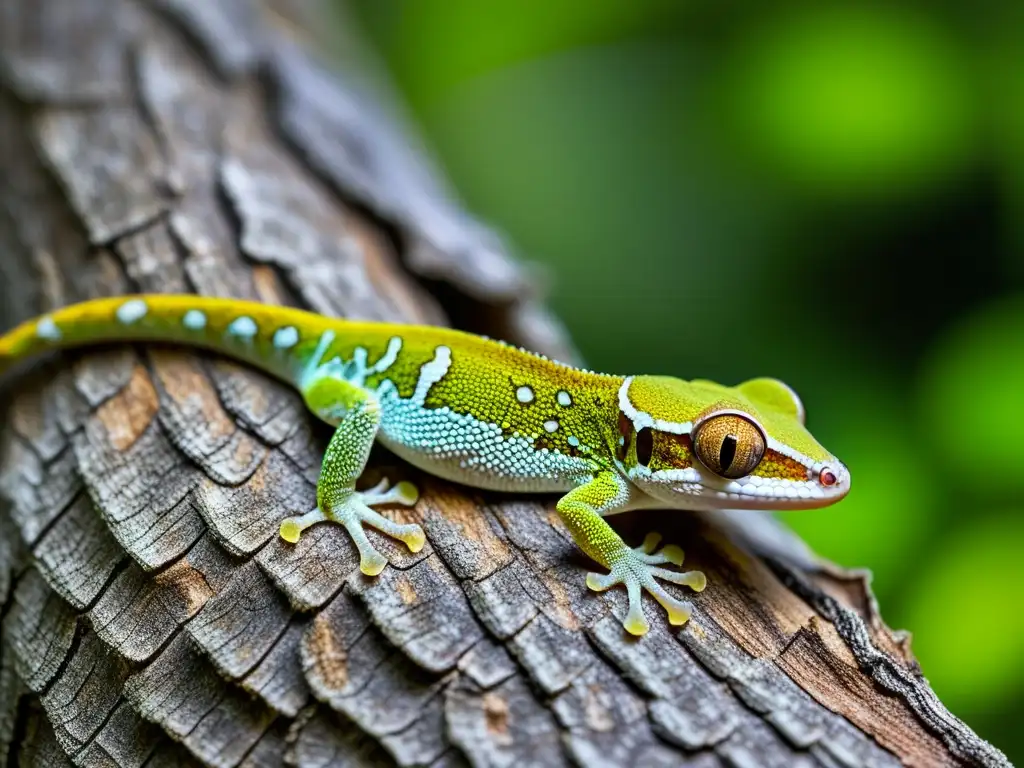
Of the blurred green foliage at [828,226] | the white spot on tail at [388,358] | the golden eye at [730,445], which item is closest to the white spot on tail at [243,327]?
the white spot on tail at [388,358]

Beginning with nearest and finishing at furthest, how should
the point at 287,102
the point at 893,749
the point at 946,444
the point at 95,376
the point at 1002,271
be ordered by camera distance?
the point at 893,749 → the point at 95,376 → the point at 946,444 → the point at 287,102 → the point at 1002,271

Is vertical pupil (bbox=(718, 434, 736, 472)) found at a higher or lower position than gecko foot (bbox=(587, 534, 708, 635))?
higher

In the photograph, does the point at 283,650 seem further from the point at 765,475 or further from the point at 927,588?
the point at 927,588

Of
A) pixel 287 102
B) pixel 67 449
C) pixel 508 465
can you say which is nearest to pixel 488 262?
pixel 287 102

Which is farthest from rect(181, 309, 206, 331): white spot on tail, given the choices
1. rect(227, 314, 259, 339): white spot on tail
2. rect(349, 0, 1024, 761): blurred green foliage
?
rect(349, 0, 1024, 761): blurred green foliage

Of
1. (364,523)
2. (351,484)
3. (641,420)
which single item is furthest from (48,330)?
(641,420)

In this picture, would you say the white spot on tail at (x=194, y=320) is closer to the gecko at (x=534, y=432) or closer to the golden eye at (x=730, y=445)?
the gecko at (x=534, y=432)

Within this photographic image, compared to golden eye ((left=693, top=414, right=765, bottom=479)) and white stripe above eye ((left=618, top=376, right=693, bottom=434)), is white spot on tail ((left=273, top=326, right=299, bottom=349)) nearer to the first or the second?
white stripe above eye ((left=618, top=376, right=693, bottom=434))
